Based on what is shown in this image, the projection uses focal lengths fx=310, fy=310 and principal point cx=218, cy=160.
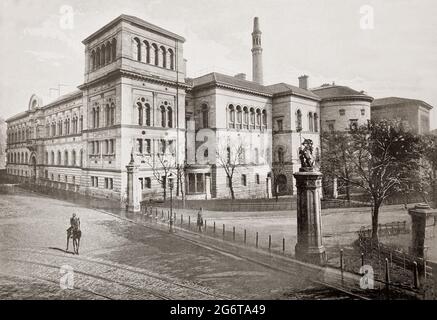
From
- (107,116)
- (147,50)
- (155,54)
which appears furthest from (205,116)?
(107,116)

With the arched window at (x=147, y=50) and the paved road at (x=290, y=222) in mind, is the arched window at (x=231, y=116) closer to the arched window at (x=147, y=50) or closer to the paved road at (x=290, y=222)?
the arched window at (x=147, y=50)

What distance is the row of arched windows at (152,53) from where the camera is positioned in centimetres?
2430

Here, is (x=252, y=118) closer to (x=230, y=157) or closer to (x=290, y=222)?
(x=230, y=157)

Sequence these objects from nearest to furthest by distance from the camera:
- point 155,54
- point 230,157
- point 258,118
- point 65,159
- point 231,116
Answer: point 155,54
point 65,159
point 230,157
point 231,116
point 258,118

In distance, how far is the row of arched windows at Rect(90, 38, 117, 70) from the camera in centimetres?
2276

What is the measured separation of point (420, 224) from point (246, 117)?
2610 centimetres

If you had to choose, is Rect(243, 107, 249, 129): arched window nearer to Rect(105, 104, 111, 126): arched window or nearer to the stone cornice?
the stone cornice

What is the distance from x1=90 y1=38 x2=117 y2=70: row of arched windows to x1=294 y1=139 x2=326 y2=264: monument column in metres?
18.2

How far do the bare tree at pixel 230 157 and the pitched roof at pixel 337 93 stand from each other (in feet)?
48.2

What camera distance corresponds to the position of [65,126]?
3341cm

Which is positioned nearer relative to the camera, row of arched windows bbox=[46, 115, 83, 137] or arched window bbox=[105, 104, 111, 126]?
arched window bbox=[105, 104, 111, 126]

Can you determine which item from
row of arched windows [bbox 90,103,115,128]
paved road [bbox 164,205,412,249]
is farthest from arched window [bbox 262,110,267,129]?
row of arched windows [bbox 90,103,115,128]
